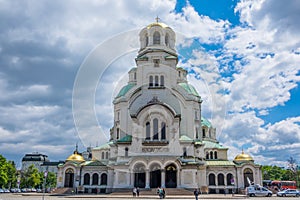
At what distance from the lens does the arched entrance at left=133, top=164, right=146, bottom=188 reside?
44969mm

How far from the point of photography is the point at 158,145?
151 ft

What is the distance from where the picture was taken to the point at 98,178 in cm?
5203

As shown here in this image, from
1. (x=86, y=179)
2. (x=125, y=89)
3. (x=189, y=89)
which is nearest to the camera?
(x=86, y=179)

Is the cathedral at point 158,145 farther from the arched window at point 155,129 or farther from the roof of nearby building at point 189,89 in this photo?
the roof of nearby building at point 189,89

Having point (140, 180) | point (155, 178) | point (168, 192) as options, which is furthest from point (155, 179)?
point (168, 192)

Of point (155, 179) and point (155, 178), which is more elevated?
point (155, 178)

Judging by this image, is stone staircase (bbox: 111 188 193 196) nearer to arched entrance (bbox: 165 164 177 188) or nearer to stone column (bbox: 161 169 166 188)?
stone column (bbox: 161 169 166 188)

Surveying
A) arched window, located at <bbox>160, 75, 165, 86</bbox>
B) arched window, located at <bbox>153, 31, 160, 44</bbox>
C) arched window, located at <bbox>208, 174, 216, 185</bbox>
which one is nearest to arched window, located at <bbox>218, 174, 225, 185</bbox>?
arched window, located at <bbox>208, 174, 216, 185</bbox>

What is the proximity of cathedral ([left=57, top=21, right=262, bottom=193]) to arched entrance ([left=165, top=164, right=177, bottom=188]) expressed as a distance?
0.48ft

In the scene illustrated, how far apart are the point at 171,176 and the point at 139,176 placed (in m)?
4.91

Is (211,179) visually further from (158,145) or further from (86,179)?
(86,179)

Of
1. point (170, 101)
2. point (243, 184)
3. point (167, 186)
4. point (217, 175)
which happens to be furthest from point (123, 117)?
point (243, 184)

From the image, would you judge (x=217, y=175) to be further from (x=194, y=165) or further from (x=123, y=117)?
(x=123, y=117)

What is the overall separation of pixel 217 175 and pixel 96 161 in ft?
70.9
